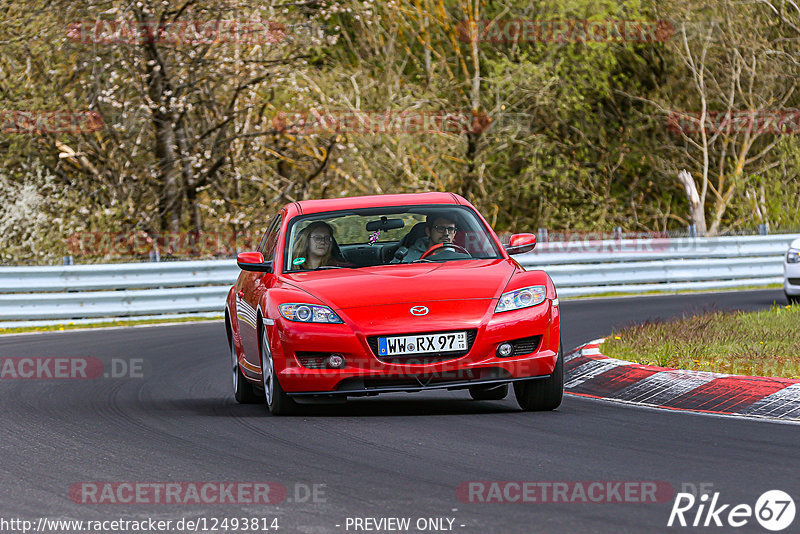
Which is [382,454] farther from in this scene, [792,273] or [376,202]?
[792,273]

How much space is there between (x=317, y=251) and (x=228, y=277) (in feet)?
39.3

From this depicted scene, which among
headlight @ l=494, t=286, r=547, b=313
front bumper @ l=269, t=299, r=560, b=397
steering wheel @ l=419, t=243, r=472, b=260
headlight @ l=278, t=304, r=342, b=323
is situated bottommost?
front bumper @ l=269, t=299, r=560, b=397

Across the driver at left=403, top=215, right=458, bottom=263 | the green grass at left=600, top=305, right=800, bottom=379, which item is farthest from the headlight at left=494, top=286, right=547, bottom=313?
the green grass at left=600, top=305, right=800, bottom=379

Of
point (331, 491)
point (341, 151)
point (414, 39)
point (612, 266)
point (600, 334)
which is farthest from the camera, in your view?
point (414, 39)

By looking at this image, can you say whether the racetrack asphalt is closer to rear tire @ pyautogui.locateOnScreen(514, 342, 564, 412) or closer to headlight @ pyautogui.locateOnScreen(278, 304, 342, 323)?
rear tire @ pyautogui.locateOnScreen(514, 342, 564, 412)

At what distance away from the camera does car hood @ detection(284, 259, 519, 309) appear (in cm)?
891

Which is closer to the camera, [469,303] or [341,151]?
[469,303]

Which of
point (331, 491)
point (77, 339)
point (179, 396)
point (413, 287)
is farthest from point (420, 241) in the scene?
point (77, 339)

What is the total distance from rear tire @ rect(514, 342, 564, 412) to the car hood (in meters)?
0.68

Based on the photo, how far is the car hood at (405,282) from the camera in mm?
8914

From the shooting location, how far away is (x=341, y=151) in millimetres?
28766

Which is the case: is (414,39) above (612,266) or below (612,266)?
above

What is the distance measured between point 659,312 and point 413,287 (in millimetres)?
10494

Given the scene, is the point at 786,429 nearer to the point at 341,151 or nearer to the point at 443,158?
the point at 341,151
